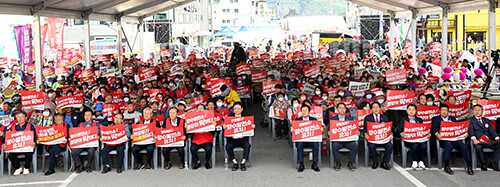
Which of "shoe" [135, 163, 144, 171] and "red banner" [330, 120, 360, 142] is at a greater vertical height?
"red banner" [330, 120, 360, 142]

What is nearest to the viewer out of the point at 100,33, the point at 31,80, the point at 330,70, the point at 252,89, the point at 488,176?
the point at 488,176

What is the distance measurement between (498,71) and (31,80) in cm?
1779

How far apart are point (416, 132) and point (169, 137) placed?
14.8 ft

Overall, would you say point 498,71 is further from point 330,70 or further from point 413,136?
point 413,136

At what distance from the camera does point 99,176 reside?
10070mm

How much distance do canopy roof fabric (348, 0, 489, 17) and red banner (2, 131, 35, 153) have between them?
13170 mm

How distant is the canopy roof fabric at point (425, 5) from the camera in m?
17.3

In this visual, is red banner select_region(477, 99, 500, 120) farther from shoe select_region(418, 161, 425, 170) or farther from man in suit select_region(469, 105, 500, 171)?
shoe select_region(418, 161, 425, 170)

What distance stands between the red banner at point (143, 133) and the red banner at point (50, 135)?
1370 mm

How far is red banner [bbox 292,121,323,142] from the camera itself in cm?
1020

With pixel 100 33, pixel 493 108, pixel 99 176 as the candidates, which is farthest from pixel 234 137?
pixel 100 33

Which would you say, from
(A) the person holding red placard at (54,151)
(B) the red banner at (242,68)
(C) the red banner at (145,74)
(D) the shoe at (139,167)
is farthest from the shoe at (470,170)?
(B) the red banner at (242,68)

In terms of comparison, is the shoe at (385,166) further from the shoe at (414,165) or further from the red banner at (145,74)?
the red banner at (145,74)

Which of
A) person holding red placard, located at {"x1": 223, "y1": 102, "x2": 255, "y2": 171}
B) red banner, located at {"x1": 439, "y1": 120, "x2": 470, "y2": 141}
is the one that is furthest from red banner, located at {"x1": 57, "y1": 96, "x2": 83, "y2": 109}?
red banner, located at {"x1": 439, "y1": 120, "x2": 470, "y2": 141}
